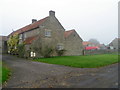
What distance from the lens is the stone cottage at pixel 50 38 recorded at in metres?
26.3

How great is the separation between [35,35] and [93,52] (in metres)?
21.4

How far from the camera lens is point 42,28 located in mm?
27672

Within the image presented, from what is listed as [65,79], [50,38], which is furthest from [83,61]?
[50,38]

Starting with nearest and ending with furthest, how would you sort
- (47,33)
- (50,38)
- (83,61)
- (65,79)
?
(65,79) < (83,61) < (47,33) < (50,38)

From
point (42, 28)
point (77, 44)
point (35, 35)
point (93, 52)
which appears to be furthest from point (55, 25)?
point (93, 52)

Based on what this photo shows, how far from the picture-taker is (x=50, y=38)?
28969mm

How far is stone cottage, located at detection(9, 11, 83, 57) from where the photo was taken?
1035 inches

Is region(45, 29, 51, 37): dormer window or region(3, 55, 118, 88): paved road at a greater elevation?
region(45, 29, 51, 37): dormer window

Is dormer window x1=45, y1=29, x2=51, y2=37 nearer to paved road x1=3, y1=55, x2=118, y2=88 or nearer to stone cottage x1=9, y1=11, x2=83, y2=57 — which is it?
stone cottage x1=9, y1=11, x2=83, y2=57

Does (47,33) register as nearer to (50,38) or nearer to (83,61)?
(50,38)

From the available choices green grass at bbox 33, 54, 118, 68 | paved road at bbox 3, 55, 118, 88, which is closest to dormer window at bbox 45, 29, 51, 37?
green grass at bbox 33, 54, 118, 68

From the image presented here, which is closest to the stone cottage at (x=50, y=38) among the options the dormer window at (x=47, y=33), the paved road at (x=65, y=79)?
the dormer window at (x=47, y=33)

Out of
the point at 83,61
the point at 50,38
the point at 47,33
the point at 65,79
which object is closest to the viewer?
the point at 65,79

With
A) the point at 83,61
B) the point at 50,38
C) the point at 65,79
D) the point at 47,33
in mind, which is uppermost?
the point at 47,33
